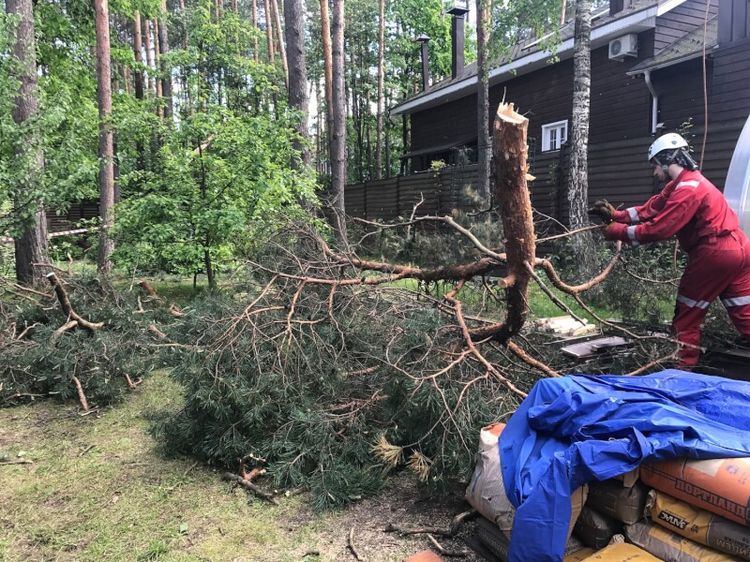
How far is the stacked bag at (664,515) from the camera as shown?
183 centimetres

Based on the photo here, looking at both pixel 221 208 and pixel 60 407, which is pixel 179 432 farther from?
pixel 221 208

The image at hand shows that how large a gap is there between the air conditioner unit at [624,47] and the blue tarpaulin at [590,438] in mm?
11405

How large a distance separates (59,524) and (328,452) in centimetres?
161

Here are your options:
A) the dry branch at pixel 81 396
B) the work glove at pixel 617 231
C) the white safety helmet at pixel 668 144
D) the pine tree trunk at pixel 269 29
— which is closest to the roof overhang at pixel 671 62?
the white safety helmet at pixel 668 144

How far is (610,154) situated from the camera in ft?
31.5

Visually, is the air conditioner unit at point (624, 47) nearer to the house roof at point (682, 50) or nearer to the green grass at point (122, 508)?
the house roof at point (682, 50)

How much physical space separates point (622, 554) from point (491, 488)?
2.09ft

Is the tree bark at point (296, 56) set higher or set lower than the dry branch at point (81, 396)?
higher

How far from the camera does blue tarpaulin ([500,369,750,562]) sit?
6.43ft

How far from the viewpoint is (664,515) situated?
80.7 inches

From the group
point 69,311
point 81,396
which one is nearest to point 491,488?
point 81,396

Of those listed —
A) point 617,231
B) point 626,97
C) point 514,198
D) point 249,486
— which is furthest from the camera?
point 626,97

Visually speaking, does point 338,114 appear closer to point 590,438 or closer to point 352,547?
point 352,547

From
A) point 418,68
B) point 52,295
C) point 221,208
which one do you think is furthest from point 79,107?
point 418,68
